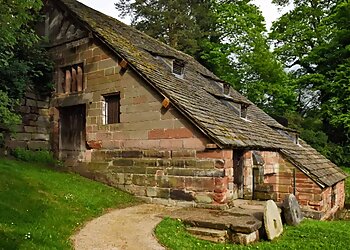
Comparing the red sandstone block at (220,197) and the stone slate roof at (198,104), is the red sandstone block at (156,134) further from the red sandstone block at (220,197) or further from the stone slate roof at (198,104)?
the red sandstone block at (220,197)

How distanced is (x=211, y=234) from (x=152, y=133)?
472cm

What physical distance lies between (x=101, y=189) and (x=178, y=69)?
20.1 feet

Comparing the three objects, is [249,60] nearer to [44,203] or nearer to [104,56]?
[104,56]

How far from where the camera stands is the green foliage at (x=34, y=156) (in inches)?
529

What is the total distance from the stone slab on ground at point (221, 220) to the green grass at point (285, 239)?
1.10 ft

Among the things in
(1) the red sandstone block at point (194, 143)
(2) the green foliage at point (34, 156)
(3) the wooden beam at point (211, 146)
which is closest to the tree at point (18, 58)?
(2) the green foliage at point (34, 156)

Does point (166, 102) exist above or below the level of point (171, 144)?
above

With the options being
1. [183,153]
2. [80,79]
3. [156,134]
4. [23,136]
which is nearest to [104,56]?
[80,79]

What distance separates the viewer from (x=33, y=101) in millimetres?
14484

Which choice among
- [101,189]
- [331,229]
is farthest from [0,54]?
[331,229]

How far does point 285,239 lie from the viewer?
8.20m

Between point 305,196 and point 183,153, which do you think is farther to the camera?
point 305,196

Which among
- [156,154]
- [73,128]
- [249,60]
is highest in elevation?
[249,60]

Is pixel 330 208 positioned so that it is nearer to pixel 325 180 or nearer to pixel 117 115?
pixel 325 180
